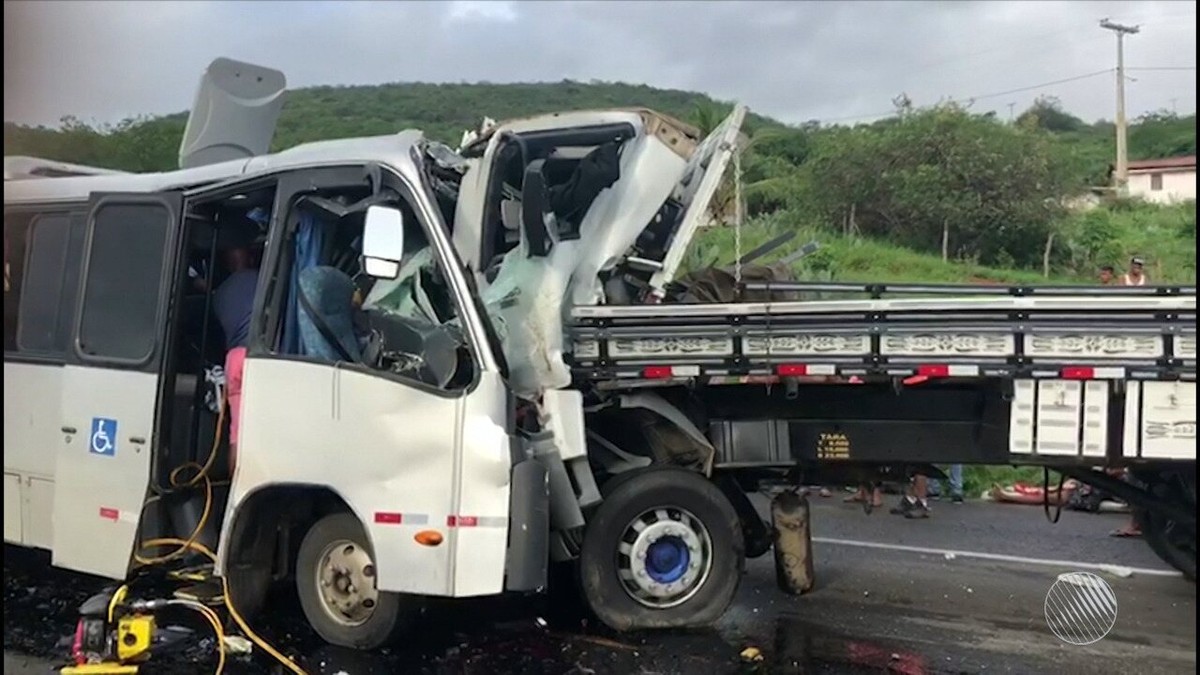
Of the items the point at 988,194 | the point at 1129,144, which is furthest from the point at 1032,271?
the point at 1129,144

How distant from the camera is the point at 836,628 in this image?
5977 mm

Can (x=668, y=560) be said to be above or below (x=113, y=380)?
below

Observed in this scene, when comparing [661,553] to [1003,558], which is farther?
[1003,558]

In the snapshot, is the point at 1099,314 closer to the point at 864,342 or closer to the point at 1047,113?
the point at 864,342

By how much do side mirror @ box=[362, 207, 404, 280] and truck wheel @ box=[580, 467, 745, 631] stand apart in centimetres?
182

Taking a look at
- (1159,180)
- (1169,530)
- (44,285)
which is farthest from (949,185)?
(44,285)

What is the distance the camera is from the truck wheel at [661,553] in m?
5.64

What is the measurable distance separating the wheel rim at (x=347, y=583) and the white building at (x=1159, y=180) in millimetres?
25570

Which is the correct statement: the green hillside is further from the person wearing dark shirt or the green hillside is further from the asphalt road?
the person wearing dark shirt

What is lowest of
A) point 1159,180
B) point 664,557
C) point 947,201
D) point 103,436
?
point 664,557

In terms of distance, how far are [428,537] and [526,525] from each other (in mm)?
465

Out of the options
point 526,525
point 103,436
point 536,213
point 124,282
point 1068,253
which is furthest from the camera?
point 1068,253

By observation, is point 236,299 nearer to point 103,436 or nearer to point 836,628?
point 103,436

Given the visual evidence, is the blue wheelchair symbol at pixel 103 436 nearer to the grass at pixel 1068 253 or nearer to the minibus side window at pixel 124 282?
the minibus side window at pixel 124 282
